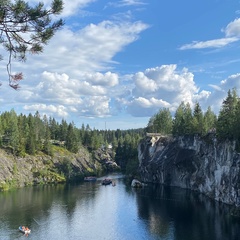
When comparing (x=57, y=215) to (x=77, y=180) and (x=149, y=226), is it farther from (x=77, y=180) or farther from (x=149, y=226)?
(x=77, y=180)

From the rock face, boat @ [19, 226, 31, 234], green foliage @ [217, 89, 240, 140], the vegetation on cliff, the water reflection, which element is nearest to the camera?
boat @ [19, 226, 31, 234]

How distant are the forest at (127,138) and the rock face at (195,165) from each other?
368cm

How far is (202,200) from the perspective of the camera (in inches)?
3388

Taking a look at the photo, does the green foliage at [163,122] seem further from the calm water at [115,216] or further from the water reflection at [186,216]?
the water reflection at [186,216]

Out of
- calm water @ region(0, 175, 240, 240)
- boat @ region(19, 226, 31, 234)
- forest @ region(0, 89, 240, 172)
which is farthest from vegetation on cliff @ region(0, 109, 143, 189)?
boat @ region(19, 226, 31, 234)

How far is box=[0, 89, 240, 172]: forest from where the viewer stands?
3297 inches

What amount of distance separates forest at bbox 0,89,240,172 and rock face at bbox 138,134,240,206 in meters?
3.68

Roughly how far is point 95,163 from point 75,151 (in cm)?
1777

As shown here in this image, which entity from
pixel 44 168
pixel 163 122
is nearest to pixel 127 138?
pixel 163 122

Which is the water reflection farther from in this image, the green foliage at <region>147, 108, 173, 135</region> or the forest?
the green foliage at <region>147, 108, 173, 135</region>

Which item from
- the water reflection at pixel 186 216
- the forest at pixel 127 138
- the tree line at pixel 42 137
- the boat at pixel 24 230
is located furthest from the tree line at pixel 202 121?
the boat at pixel 24 230

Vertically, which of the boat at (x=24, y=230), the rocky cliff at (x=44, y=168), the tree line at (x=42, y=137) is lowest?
the boat at (x=24, y=230)

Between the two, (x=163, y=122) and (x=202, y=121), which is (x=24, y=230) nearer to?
(x=202, y=121)

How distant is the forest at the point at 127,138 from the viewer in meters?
83.8
